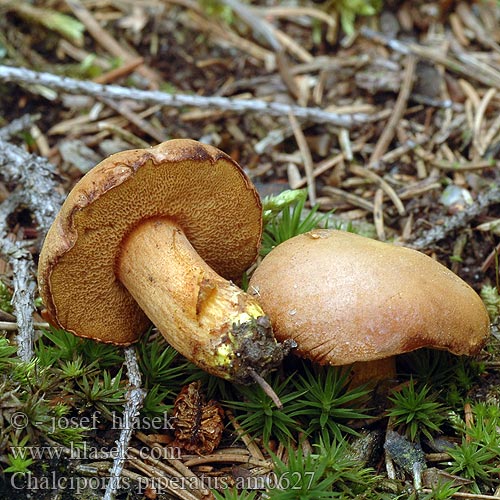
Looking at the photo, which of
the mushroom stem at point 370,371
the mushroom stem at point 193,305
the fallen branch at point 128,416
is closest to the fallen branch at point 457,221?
the mushroom stem at point 370,371

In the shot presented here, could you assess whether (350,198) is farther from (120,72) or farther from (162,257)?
(120,72)

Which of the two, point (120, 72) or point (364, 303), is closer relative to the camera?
point (364, 303)

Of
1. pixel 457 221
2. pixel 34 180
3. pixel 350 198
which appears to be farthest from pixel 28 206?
pixel 457 221

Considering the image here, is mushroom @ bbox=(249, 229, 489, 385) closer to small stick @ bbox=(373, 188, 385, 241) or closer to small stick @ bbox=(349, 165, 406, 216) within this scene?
small stick @ bbox=(373, 188, 385, 241)

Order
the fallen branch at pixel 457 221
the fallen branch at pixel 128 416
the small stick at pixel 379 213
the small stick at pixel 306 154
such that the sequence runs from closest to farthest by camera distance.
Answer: the fallen branch at pixel 128 416 < the fallen branch at pixel 457 221 < the small stick at pixel 379 213 < the small stick at pixel 306 154

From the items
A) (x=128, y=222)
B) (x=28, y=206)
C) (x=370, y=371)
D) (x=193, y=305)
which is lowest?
(x=370, y=371)

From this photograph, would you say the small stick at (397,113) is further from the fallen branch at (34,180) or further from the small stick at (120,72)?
the fallen branch at (34,180)
